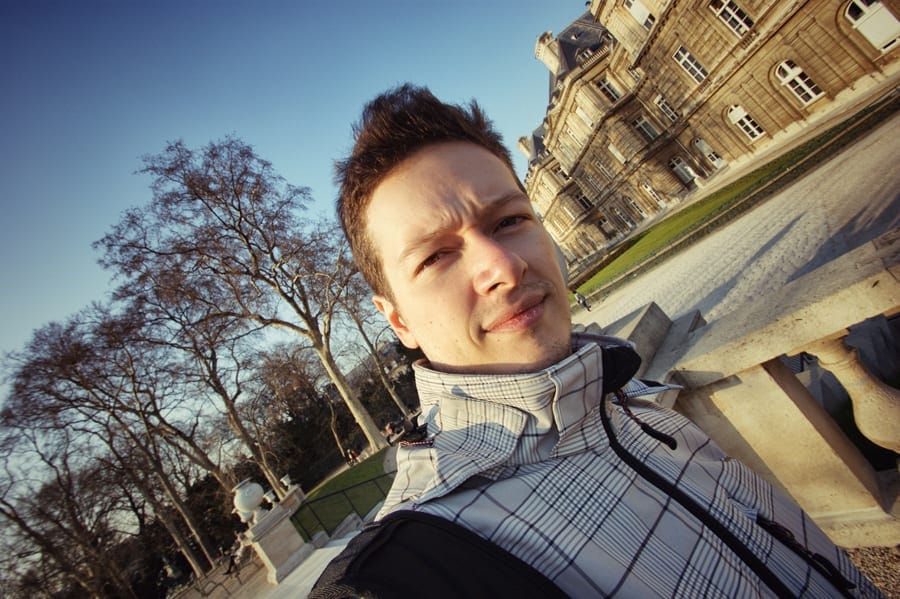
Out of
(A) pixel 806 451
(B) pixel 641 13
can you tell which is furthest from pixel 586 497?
(B) pixel 641 13

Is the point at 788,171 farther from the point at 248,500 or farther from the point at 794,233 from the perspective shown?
the point at 248,500

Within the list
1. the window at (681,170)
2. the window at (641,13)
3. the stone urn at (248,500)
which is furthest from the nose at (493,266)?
the window at (681,170)

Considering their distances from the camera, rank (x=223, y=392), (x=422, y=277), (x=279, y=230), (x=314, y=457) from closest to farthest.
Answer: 1. (x=422, y=277)
2. (x=279, y=230)
3. (x=223, y=392)
4. (x=314, y=457)

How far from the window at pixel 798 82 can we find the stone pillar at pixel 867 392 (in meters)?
23.6

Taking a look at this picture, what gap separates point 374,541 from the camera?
2.86 feet

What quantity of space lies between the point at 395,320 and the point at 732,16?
2608 centimetres

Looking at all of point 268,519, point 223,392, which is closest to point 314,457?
point 223,392

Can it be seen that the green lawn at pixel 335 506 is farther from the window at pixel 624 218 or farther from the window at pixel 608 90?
the window at pixel 624 218

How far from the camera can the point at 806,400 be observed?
2.42 m

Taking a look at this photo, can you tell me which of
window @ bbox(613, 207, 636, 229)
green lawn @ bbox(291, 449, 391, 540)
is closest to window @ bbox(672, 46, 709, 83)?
window @ bbox(613, 207, 636, 229)

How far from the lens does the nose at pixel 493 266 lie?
138 centimetres

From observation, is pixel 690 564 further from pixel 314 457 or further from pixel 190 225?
pixel 314 457

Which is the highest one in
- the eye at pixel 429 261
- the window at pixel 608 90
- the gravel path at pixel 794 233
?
the window at pixel 608 90

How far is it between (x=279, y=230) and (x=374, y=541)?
12939 millimetres
